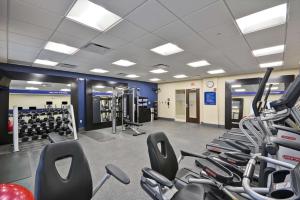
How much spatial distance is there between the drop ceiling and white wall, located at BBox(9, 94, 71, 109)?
1.45 metres

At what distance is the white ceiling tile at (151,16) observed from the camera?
1.95m

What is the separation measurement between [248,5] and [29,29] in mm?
3521

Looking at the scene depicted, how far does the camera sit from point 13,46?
3.27 metres

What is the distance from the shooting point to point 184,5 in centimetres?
192

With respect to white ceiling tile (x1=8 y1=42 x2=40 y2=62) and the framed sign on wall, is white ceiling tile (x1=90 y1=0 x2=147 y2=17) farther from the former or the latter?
the framed sign on wall

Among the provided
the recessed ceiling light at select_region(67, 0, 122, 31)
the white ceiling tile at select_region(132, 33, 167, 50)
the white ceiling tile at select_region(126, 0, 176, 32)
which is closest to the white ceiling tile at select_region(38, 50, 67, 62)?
the recessed ceiling light at select_region(67, 0, 122, 31)

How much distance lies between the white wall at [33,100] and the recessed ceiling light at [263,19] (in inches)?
249

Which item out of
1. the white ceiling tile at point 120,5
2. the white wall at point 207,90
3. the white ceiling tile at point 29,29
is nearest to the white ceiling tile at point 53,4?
the white ceiling tile at point 120,5

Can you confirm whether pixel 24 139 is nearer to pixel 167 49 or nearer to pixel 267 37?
pixel 167 49

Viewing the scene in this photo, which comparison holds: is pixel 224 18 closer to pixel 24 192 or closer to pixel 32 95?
pixel 24 192

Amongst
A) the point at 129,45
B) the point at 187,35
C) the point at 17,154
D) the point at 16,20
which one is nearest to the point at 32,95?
the point at 17,154

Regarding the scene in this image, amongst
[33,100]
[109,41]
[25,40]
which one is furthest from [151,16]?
[33,100]

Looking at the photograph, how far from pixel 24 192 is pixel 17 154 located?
12.9ft

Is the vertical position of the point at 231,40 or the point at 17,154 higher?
the point at 231,40
